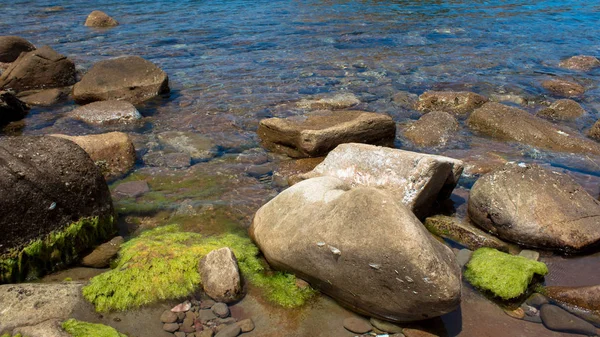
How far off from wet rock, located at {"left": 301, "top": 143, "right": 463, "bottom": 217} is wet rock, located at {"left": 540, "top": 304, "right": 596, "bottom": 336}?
1869 millimetres

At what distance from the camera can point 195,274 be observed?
18.0 ft

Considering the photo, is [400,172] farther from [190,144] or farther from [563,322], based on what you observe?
[190,144]

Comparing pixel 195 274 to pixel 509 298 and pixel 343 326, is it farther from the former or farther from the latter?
pixel 509 298

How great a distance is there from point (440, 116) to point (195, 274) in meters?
6.13

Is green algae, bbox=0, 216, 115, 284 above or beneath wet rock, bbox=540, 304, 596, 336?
above

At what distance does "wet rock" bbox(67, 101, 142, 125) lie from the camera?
1023cm

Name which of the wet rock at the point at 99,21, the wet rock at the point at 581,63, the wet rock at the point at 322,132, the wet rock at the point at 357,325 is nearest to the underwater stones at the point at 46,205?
the wet rock at the point at 357,325

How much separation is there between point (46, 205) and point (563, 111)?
31.9ft

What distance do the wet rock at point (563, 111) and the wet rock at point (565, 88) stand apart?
1.33 m

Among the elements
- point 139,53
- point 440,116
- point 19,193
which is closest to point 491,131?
point 440,116

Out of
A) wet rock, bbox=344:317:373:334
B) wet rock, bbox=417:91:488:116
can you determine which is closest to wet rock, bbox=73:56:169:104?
wet rock, bbox=417:91:488:116

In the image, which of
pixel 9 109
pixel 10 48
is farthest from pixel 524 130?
pixel 10 48

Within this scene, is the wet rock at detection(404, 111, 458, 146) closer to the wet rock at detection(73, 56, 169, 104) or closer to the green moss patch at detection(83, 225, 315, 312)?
the green moss patch at detection(83, 225, 315, 312)

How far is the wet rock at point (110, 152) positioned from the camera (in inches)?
311
